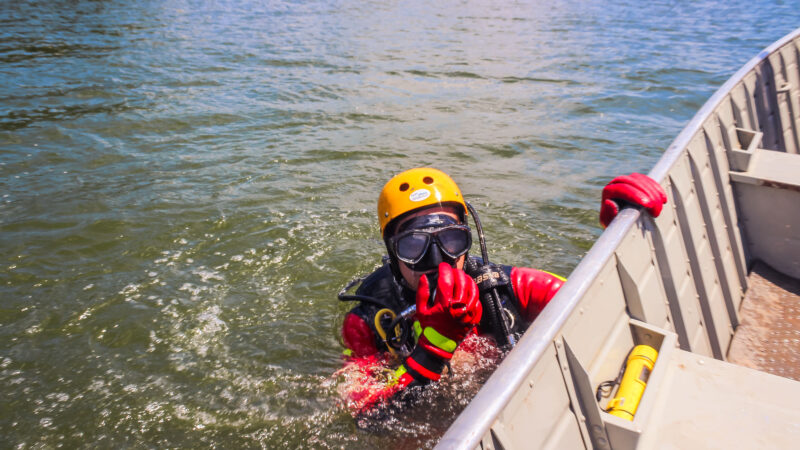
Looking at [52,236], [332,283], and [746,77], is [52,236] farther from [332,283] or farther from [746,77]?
[746,77]

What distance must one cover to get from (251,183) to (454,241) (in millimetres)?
A: 4222

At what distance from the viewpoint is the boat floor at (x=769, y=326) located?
343 cm

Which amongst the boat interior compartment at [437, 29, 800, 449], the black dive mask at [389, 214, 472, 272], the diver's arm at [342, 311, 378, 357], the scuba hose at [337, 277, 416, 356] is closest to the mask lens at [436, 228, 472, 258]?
the black dive mask at [389, 214, 472, 272]

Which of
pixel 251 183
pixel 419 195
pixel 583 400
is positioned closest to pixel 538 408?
pixel 583 400

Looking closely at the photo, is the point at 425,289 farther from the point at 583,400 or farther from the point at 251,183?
the point at 251,183

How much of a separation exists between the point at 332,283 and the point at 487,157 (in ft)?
11.2

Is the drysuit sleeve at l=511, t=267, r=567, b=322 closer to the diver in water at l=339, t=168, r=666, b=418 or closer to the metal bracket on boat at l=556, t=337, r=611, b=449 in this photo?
the diver in water at l=339, t=168, r=666, b=418

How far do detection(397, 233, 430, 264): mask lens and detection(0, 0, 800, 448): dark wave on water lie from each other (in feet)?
3.21

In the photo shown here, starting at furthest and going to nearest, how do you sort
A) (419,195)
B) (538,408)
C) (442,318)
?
(419,195)
(442,318)
(538,408)

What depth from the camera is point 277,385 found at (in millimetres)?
3980

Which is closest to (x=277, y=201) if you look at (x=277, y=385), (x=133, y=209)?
(x=133, y=209)

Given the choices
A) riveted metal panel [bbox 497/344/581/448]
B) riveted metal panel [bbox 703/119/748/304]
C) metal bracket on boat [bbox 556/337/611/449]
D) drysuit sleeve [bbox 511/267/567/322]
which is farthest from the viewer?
riveted metal panel [bbox 703/119/748/304]

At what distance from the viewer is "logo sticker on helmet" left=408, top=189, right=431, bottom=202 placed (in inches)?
134

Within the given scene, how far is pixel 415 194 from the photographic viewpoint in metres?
3.43
